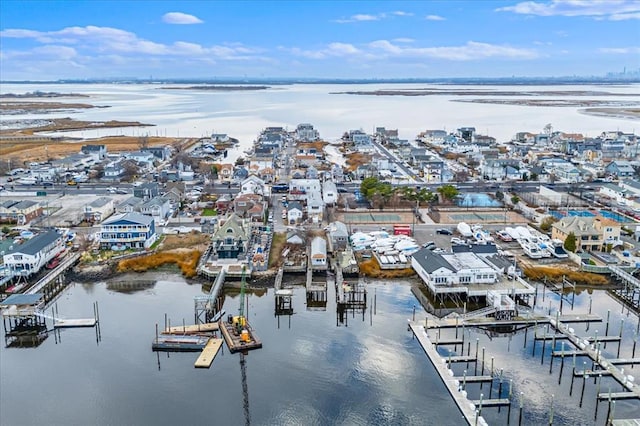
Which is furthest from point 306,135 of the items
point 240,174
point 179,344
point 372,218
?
point 179,344

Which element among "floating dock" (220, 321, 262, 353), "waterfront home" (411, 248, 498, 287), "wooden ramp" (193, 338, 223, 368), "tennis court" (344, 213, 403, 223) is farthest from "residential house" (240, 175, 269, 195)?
"wooden ramp" (193, 338, 223, 368)

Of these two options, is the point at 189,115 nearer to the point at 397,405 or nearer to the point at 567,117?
the point at 567,117

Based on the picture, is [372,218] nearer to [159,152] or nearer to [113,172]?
[113,172]

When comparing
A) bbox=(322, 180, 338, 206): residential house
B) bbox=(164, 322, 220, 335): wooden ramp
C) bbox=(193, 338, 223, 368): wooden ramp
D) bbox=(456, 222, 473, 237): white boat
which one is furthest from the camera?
bbox=(322, 180, 338, 206): residential house

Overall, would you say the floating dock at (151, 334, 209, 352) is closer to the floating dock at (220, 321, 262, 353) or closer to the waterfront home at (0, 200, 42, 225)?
the floating dock at (220, 321, 262, 353)

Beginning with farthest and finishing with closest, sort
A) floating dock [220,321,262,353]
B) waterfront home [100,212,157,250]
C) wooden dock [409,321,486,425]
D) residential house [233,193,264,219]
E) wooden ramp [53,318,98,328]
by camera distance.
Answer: residential house [233,193,264,219] < waterfront home [100,212,157,250] < wooden ramp [53,318,98,328] < floating dock [220,321,262,353] < wooden dock [409,321,486,425]

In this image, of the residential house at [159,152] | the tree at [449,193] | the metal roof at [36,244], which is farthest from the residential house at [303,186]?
the residential house at [159,152]

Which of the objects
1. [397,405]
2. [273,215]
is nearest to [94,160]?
[273,215]
